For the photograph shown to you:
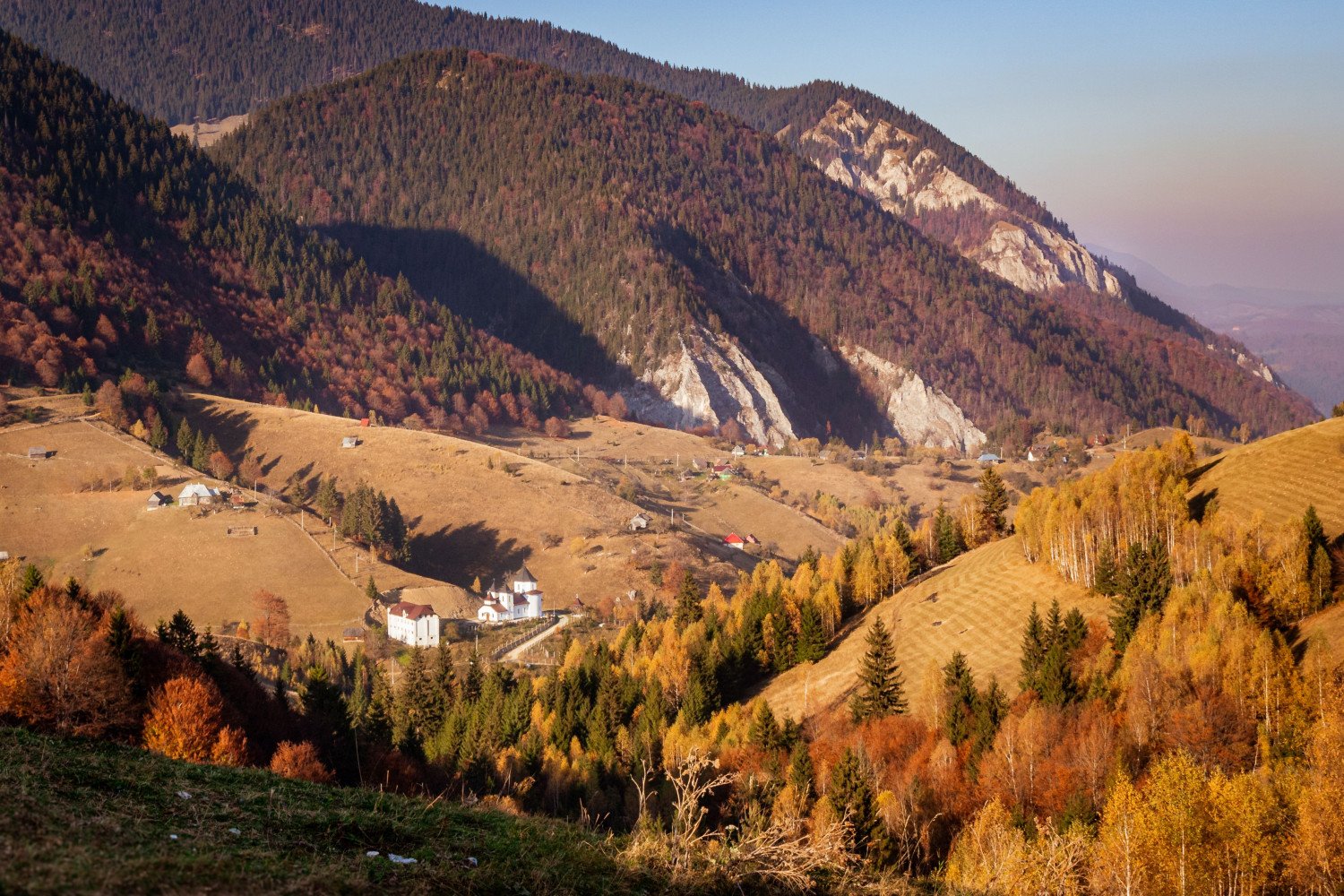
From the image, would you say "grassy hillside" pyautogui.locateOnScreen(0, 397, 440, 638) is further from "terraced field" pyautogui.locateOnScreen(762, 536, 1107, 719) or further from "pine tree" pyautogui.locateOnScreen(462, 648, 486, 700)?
"terraced field" pyautogui.locateOnScreen(762, 536, 1107, 719)

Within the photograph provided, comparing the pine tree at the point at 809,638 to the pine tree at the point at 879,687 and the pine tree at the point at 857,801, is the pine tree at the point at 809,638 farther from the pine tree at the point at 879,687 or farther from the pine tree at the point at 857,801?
the pine tree at the point at 857,801

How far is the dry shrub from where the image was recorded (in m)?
34.1

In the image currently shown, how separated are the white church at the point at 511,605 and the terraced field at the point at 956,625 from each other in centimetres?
5034

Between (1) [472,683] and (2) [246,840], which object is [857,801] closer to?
(2) [246,840]

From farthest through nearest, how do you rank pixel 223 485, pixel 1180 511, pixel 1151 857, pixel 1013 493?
pixel 1013 493
pixel 223 485
pixel 1180 511
pixel 1151 857

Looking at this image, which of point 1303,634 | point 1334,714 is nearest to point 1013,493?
point 1303,634

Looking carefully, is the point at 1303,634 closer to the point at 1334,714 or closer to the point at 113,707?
the point at 1334,714

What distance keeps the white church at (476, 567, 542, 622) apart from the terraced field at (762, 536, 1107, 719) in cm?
5034

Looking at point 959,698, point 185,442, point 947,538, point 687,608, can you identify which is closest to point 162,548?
point 185,442

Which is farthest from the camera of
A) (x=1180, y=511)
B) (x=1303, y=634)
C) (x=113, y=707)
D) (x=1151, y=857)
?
(x=1180, y=511)

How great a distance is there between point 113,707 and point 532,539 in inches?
4440

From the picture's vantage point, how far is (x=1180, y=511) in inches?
2670

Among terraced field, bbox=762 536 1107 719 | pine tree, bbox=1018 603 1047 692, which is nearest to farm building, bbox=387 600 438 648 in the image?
terraced field, bbox=762 536 1107 719

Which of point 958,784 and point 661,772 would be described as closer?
point 958,784
